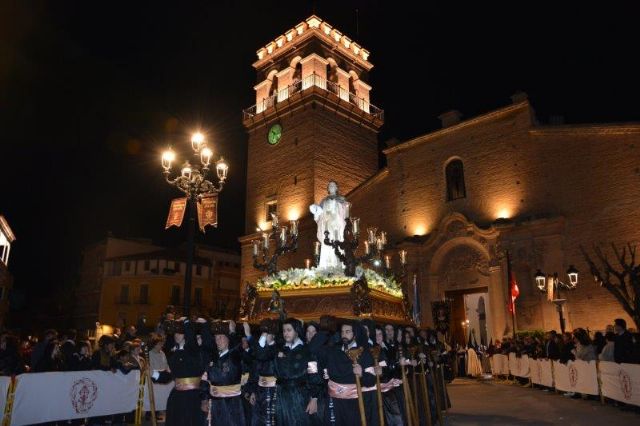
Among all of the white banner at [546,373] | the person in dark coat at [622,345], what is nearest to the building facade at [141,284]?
the white banner at [546,373]

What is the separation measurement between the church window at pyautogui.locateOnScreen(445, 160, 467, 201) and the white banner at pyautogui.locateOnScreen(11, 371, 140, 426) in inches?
713

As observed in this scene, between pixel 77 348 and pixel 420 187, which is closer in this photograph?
pixel 77 348

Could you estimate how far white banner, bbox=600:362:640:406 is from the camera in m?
9.80

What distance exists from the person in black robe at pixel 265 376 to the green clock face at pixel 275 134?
81.0 feet

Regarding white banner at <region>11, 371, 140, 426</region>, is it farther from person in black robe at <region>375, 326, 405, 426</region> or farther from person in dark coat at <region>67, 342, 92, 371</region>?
person in black robe at <region>375, 326, 405, 426</region>

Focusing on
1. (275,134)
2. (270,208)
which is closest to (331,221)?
(270,208)

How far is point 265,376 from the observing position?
713cm

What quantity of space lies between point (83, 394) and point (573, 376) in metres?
11.5

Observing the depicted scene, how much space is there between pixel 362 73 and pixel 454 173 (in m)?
12.8

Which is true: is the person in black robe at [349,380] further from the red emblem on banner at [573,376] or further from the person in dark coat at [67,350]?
the red emblem on banner at [573,376]

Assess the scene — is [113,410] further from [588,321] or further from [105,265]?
[105,265]

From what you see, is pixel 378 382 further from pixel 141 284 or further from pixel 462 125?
pixel 141 284

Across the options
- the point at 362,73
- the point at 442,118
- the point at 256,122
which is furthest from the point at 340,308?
the point at 362,73

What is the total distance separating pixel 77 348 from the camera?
10.3 meters
